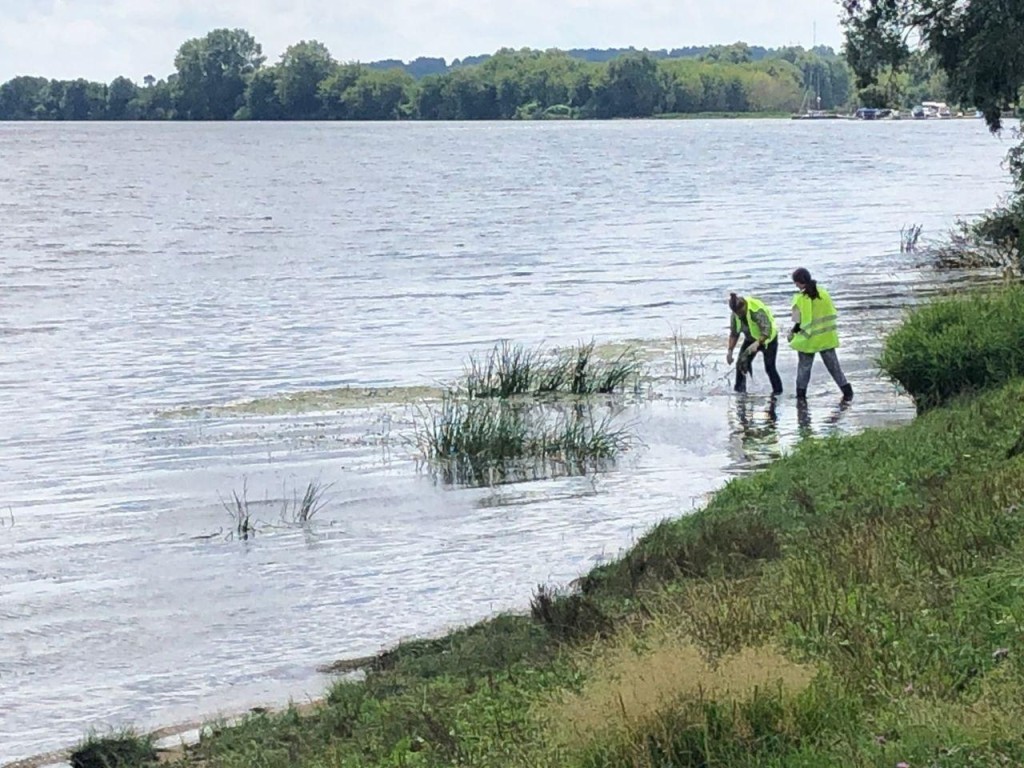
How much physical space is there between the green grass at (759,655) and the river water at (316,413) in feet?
6.00

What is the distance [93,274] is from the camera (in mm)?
51188

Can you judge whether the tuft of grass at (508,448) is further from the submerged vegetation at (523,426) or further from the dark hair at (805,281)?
the dark hair at (805,281)

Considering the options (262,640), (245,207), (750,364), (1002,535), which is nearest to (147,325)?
(750,364)

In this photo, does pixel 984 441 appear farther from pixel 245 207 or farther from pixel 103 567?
pixel 245 207

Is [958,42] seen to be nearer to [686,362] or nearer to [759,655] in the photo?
[686,362]

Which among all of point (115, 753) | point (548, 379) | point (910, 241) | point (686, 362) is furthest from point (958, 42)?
point (115, 753)

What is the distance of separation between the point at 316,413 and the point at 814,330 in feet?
23.7

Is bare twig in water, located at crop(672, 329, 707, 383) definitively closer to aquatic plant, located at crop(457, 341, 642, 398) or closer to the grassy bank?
aquatic plant, located at crop(457, 341, 642, 398)

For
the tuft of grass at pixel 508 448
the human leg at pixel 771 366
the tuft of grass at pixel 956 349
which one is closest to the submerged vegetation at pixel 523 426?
the tuft of grass at pixel 508 448

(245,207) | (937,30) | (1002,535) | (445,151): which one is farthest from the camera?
(445,151)

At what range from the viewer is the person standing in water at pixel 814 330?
2254cm

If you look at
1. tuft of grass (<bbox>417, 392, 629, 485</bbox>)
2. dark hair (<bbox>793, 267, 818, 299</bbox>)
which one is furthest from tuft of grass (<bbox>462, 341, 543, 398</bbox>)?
dark hair (<bbox>793, 267, 818, 299</bbox>)

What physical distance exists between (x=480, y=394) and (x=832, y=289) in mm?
19697

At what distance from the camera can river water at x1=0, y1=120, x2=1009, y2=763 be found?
43.4 feet
